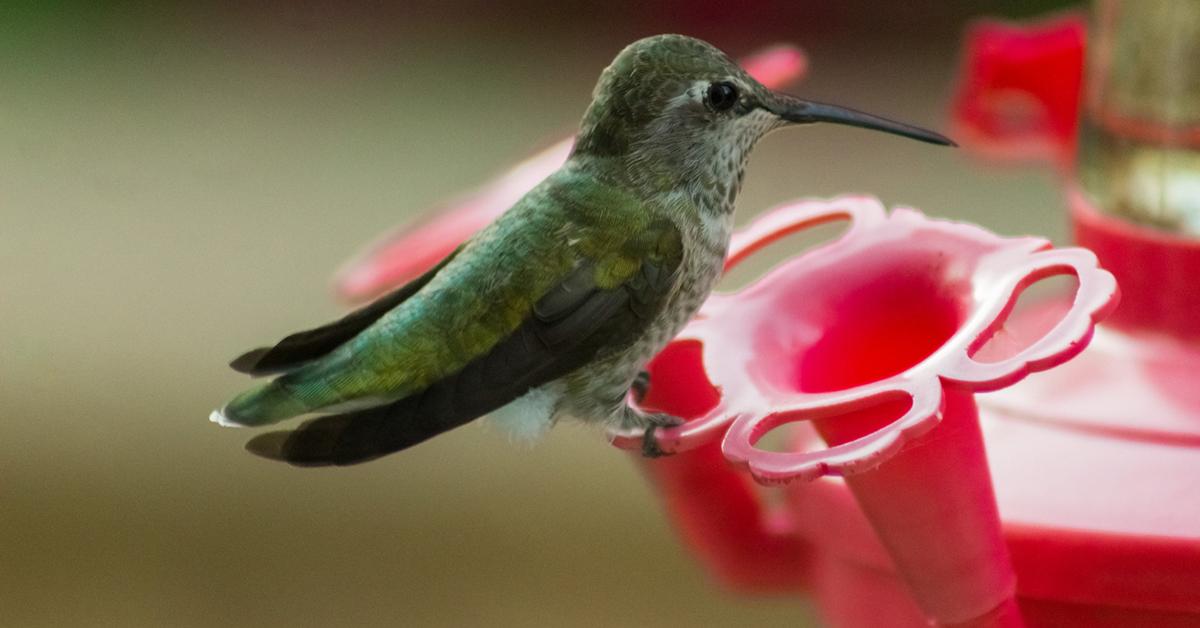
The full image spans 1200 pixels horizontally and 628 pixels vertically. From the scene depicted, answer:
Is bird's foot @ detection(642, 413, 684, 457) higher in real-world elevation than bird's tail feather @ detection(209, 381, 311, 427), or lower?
lower

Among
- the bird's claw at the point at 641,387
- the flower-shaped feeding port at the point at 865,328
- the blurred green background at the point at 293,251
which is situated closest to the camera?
the flower-shaped feeding port at the point at 865,328

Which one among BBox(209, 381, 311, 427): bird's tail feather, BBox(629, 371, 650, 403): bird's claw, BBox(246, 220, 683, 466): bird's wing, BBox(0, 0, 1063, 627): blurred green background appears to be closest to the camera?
BBox(246, 220, 683, 466): bird's wing

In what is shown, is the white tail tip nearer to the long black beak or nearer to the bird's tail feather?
the bird's tail feather

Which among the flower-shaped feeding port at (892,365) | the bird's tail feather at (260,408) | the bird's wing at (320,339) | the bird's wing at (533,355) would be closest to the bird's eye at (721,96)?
the bird's wing at (533,355)

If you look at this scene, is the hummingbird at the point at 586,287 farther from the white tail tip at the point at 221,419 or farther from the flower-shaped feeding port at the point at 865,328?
the flower-shaped feeding port at the point at 865,328

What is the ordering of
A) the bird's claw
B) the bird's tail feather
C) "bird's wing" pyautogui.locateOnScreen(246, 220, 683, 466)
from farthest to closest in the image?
the bird's claw
the bird's tail feather
"bird's wing" pyautogui.locateOnScreen(246, 220, 683, 466)

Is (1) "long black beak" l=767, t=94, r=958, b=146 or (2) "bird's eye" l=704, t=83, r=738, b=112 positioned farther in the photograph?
(2) "bird's eye" l=704, t=83, r=738, b=112

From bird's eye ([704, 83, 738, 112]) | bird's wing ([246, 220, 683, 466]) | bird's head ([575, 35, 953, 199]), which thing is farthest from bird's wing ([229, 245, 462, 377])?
bird's eye ([704, 83, 738, 112])

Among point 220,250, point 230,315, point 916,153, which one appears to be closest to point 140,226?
point 220,250

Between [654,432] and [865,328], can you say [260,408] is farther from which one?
[865,328]

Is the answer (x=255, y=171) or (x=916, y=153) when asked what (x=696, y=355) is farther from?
(x=255, y=171)
